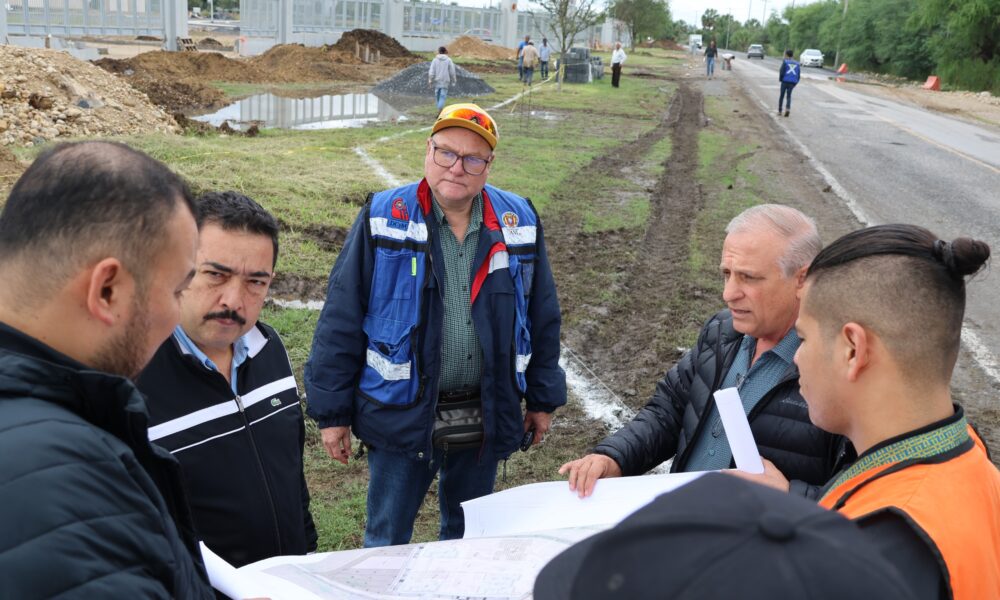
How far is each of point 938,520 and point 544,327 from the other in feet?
7.73

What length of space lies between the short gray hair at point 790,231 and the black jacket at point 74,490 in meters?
2.16

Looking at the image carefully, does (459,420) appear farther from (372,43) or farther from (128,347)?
(372,43)

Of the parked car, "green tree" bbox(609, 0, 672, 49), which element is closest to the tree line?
"green tree" bbox(609, 0, 672, 49)

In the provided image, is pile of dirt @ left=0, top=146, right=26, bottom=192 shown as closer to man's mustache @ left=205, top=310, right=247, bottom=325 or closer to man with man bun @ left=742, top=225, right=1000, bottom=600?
man's mustache @ left=205, top=310, right=247, bottom=325

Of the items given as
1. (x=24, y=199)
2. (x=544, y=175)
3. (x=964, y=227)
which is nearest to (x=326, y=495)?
(x=24, y=199)

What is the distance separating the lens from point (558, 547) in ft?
7.20

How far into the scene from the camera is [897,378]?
1.80m

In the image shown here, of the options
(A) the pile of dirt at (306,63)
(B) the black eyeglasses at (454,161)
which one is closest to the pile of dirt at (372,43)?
(A) the pile of dirt at (306,63)

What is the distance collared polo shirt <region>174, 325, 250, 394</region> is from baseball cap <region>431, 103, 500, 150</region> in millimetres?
1316

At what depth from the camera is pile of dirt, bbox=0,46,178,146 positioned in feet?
49.6

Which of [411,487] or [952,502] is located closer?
[952,502]

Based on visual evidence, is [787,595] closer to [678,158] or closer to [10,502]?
[10,502]

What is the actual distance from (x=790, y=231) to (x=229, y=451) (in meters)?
2.09

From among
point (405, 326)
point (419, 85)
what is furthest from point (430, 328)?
point (419, 85)
